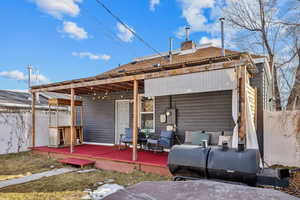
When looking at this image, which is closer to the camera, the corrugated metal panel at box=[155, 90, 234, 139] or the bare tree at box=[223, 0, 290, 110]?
the corrugated metal panel at box=[155, 90, 234, 139]

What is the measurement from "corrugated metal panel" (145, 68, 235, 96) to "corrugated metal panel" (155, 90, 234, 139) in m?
2.05

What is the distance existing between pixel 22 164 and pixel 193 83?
557 centimetres

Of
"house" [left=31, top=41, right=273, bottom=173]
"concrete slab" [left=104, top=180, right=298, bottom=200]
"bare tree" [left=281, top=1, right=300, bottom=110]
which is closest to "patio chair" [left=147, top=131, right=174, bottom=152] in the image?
"house" [left=31, top=41, right=273, bottom=173]

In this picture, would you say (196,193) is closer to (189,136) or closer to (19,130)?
(189,136)

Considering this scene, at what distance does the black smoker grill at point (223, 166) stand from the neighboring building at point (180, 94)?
1.19m

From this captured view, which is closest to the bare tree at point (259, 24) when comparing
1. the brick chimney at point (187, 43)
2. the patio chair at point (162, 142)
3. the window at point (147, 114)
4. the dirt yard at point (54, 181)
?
the brick chimney at point (187, 43)

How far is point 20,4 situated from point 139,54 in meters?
5.82

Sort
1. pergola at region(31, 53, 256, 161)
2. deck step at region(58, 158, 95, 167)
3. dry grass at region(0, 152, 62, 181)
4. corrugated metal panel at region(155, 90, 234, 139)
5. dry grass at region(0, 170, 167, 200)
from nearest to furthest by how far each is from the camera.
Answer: dry grass at region(0, 170, 167, 200)
pergola at region(31, 53, 256, 161)
dry grass at region(0, 152, 62, 181)
deck step at region(58, 158, 95, 167)
corrugated metal panel at region(155, 90, 234, 139)

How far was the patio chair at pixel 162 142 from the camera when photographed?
256 inches

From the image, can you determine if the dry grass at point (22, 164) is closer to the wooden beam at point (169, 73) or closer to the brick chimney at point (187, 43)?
the wooden beam at point (169, 73)

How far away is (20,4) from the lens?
7227 mm

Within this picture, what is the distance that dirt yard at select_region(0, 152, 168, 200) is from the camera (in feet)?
11.9

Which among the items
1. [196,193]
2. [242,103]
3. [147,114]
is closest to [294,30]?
[242,103]

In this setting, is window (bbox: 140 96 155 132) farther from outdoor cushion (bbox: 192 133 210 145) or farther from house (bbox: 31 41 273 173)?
outdoor cushion (bbox: 192 133 210 145)
